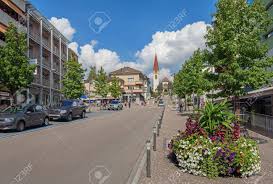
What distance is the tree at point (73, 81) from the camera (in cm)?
4519

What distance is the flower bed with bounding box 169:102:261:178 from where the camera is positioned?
7.57 metres

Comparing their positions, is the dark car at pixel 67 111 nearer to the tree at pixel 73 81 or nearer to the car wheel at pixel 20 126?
the car wheel at pixel 20 126

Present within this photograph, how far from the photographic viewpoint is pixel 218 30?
16.2 metres

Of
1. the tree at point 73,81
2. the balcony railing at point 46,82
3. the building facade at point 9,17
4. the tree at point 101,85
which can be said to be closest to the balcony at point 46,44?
the balcony railing at point 46,82

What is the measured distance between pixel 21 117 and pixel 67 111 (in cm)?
868

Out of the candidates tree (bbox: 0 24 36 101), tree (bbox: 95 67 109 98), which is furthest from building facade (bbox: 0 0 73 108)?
tree (bbox: 95 67 109 98)

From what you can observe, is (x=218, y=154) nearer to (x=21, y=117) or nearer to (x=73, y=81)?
(x=21, y=117)

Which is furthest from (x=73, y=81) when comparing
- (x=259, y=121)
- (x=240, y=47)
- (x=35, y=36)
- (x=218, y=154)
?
(x=218, y=154)

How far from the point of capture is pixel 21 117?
61.5 ft

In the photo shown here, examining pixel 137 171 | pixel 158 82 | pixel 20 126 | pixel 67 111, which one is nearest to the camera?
pixel 137 171

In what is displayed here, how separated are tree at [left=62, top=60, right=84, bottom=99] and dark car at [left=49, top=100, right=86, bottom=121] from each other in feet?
49.0

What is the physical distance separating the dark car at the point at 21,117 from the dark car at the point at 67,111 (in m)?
4.66

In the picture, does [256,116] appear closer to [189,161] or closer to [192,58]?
[189,161]

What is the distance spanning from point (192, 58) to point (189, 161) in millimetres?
33546
